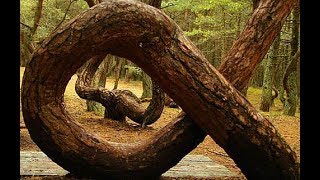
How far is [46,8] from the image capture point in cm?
1784

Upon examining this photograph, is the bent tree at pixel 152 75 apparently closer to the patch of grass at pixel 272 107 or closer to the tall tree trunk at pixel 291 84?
the patch of grass at pixel 272 107

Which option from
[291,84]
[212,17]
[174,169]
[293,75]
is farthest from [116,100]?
[212,17]

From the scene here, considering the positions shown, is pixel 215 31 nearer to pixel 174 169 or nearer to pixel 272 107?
pixel 272 107

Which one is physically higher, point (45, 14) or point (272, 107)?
point (45, 14)

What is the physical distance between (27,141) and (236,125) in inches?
172

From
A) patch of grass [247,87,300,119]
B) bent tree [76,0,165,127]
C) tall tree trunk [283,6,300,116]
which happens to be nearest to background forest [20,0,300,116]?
tall tree trunk [283,6,300,116]

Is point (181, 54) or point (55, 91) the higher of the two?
point (181, 54)

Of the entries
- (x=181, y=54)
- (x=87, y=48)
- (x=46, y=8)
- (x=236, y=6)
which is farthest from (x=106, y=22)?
(x=46, y=8)

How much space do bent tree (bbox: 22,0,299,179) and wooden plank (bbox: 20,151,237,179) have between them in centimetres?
64

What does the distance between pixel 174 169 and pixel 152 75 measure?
151 centimetres

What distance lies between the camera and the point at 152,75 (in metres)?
3.67

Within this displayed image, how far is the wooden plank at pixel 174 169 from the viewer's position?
4293 mm

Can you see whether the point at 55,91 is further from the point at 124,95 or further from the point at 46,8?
the point at 46,8

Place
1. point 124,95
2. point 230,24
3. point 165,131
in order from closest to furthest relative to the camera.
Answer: point 165,131 < point 124,95 < point 230,24
